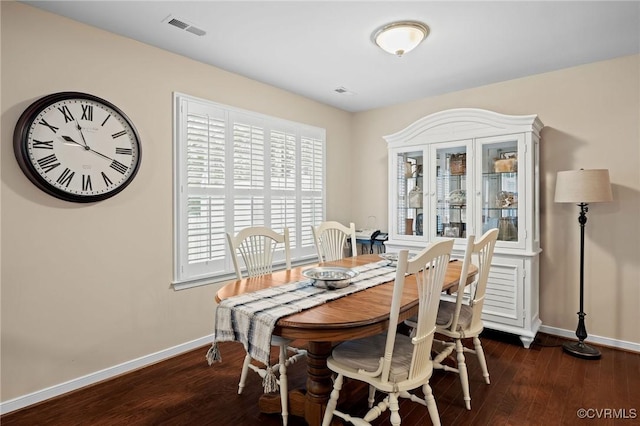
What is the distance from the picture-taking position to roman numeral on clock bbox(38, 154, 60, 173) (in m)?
2.30

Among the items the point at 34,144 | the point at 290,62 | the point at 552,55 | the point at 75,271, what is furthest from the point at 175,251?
the point at 552,55

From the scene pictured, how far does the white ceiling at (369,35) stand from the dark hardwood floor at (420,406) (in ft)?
8.33

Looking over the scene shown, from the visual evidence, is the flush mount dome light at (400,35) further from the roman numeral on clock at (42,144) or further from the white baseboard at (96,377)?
the white baseboard at (96,377)

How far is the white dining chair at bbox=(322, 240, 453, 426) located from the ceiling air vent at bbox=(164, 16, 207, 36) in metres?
2.23

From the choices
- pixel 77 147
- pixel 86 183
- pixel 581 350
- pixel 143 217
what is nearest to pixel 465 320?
pixel 581 350

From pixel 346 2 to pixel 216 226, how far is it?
214 cm

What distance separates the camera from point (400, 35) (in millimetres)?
2506

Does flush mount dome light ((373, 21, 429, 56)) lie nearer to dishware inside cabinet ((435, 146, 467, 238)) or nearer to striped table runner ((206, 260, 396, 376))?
dishware inside cabinet ((435, 146, 467, 238))

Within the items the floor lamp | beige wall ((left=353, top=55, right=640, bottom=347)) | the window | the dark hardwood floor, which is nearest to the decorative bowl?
the dark hardwood floor

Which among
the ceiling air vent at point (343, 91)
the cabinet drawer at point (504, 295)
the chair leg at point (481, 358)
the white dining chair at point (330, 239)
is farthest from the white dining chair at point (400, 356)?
the ceiling air vent at point (343, 91)

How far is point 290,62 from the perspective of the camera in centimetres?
319

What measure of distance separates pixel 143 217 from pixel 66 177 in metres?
0.60

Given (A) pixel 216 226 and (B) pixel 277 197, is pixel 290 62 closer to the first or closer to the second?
(B) pixel 277 197

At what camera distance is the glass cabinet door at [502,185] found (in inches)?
129
